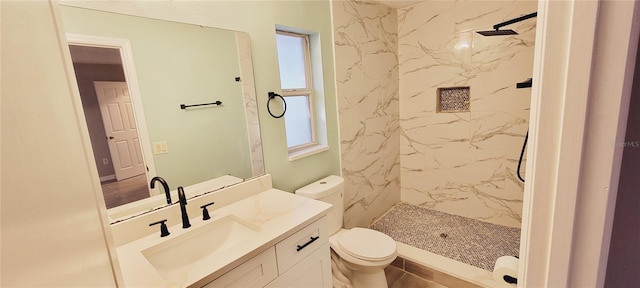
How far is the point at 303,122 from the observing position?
2.23 metres

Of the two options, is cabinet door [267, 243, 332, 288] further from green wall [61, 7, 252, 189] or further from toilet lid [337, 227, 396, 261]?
green wall [61, 7, 252, 189]

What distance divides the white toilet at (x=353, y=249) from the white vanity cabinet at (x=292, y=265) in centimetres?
31

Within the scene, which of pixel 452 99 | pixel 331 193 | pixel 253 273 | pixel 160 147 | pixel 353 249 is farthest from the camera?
pixel 452 99

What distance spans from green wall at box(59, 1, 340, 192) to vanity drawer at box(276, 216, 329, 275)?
0.57 metres

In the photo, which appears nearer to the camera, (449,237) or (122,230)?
(122,230)

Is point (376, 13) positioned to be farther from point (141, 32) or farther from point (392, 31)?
point (141, 32)

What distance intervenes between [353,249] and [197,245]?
38.4 inches

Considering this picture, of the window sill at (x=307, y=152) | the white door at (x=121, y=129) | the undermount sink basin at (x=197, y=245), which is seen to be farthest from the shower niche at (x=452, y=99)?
the white door at (x=121, y=129)

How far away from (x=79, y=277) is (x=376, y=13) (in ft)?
9.09

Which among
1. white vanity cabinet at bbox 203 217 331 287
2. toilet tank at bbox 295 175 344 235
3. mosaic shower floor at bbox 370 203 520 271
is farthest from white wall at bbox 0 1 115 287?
mosaic shower floor at bbox 370 203 520 271

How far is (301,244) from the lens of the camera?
4.24ft

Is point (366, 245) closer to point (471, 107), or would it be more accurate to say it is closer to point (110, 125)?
point (110, 125)

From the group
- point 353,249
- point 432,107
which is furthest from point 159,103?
point 432,107

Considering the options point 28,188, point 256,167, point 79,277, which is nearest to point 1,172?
point 28,188
